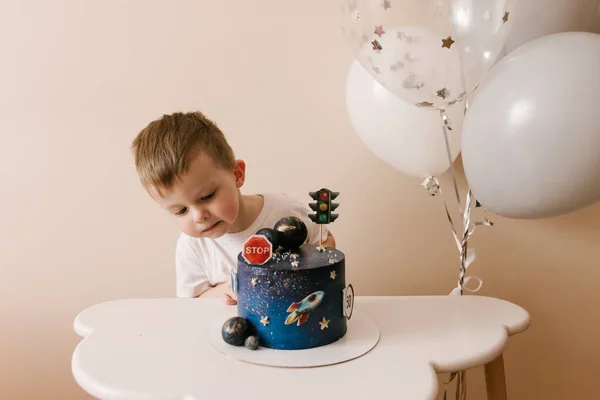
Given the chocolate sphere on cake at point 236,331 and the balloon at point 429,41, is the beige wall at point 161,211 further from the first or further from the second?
the chocolate sphere on cake at point 236,331

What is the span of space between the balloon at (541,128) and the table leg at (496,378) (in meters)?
0.28

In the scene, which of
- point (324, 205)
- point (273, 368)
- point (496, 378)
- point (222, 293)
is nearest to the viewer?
point (273, 368)

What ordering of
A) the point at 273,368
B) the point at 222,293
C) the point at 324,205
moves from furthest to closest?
the point at 222,293 < the point at 324,205 < the point at 273,368

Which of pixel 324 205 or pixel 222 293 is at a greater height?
pixel 324 205

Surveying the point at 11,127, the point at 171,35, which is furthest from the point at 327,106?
the point at 11,127

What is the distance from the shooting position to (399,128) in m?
1.07

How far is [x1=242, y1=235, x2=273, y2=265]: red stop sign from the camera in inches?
32.3

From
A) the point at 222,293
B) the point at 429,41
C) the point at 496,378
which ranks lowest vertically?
the point at 496,378

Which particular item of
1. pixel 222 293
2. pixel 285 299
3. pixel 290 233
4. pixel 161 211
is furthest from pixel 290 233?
pixel 161 211

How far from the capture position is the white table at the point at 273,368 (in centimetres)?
71

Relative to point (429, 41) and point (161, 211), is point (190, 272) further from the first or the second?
point (429, 41)

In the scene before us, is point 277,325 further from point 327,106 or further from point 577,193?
point 327,106

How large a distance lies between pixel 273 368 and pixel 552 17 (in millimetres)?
779

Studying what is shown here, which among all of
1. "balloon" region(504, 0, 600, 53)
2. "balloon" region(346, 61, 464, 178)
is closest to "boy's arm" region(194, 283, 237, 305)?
"balloon" region(346, 61, 464, 178)
